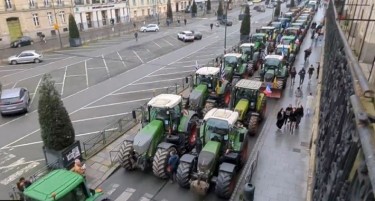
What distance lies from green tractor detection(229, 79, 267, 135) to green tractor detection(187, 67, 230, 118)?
5.29 ft

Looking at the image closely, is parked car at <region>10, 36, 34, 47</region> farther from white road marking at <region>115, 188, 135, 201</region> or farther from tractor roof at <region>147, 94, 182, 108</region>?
white road marking at <region>115, 188, 135, 201</region>

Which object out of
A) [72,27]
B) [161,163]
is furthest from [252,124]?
[72,27]

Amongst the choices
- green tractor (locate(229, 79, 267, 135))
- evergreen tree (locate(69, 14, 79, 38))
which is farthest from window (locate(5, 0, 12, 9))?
green tractor (locate(229, 79, 267, 135))

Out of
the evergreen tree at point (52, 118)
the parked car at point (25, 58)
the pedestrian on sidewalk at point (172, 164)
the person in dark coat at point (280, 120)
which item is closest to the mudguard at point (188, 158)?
the pedestrian on sidewalk at point (172, 164)

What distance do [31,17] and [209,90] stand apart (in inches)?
1425

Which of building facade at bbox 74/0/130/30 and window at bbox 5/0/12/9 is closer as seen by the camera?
window at bbox 5/0/12/9

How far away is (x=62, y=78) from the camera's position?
89.7ft

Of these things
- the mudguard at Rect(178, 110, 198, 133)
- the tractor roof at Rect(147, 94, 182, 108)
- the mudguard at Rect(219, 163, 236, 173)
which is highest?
the tractor roof at Rect(147, 94, 182, 108)

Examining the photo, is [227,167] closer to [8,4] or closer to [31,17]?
[8,4]

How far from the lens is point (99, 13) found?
5647 centimetres

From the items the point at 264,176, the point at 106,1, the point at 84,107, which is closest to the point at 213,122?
the point at 264,176

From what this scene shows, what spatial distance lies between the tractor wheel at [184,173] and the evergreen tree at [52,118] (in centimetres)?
515

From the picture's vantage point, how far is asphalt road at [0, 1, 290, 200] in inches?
626

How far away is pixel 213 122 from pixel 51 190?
6198mm
